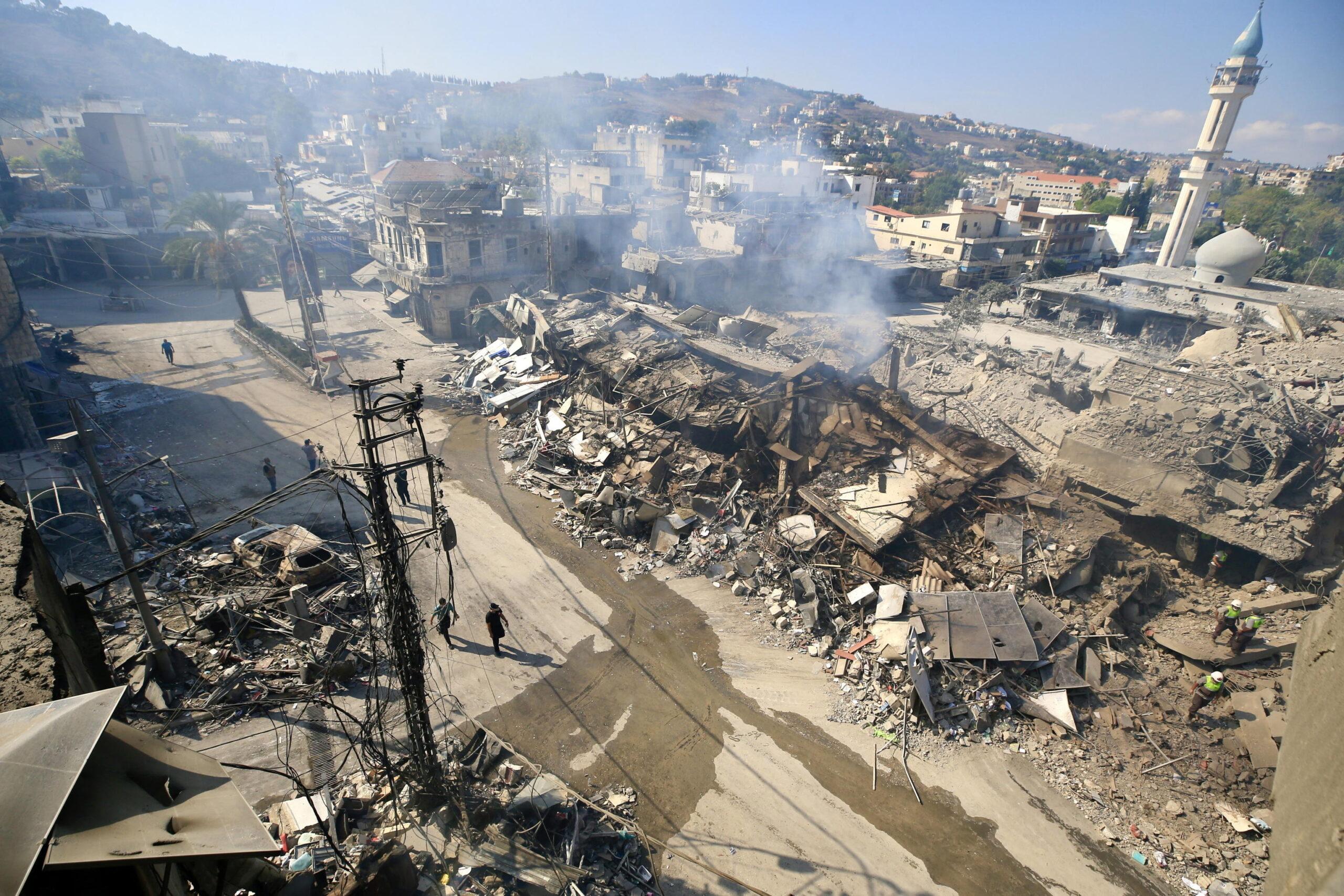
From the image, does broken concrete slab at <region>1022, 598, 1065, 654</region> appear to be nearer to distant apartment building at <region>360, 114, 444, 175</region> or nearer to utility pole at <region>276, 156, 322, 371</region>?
utility pole at <region>276, 156, 322, 371</region>

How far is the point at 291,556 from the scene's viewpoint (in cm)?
1080

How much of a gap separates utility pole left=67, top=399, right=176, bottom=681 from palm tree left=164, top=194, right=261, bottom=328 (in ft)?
66.2

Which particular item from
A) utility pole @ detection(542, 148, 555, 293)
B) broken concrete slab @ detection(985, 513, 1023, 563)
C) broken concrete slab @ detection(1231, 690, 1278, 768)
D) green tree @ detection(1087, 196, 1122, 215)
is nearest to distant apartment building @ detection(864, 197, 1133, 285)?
green tree @ detection(1087, 196, 1122, 215)

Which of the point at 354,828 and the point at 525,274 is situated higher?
the point at 525,274

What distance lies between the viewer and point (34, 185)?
4003cm

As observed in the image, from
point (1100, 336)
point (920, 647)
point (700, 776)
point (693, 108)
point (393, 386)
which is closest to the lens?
point (700, 776)

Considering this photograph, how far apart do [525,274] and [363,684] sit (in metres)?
23.9

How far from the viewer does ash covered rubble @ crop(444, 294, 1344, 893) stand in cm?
919

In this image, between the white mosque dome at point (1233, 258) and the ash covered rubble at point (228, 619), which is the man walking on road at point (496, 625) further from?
the white mosque dome at point (1233, 258)

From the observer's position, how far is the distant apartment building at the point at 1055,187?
75.4 metres

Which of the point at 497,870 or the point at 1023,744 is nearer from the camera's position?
the point at 497,870

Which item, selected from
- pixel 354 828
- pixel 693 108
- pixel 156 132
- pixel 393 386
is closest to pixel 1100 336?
pixel 393 386

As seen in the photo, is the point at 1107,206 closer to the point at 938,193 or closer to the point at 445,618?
the point at 938,193

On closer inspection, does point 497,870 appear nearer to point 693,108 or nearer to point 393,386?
point 393,386
